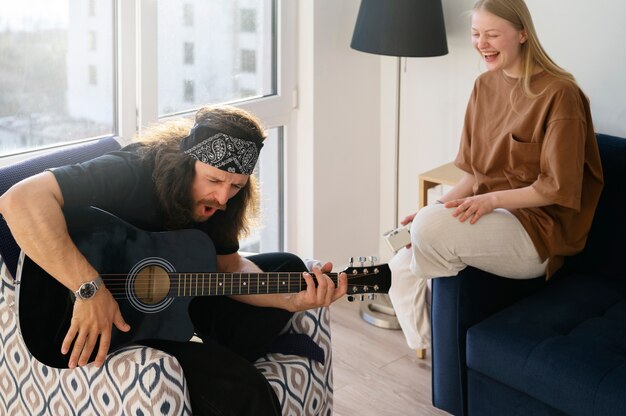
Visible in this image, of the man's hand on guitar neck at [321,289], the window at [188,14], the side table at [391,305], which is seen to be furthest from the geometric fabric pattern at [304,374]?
the window at [188,14]

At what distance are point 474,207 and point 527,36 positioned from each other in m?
0.51

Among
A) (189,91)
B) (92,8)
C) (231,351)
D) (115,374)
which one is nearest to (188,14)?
(189,91)

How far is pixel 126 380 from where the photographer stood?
6.34 feet

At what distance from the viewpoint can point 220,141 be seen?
212 cm

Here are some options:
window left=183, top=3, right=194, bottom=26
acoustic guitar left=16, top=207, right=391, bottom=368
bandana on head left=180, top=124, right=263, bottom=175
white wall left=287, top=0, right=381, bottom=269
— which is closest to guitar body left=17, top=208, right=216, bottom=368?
acoustic guitar left=16, top=207, right=391, bottom=368

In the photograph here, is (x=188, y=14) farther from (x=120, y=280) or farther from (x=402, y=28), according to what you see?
(x=120, y=280)

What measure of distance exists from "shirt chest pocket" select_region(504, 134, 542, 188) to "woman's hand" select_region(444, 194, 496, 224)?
0.13 m

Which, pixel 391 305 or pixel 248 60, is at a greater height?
pixel 248 60

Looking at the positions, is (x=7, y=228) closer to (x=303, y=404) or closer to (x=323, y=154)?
(x=303, y=404)

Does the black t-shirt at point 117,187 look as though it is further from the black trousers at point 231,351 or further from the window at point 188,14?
the window at point 188,14

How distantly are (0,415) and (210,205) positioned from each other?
0.74 m

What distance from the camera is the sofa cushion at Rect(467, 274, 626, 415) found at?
7.35 feet

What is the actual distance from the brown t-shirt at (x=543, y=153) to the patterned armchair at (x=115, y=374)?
73 centimetres

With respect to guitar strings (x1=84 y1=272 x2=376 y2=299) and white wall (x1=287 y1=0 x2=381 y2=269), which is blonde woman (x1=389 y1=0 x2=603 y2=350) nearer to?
guitar strings (x1=84 y1=272 x2=376 y2=299)
